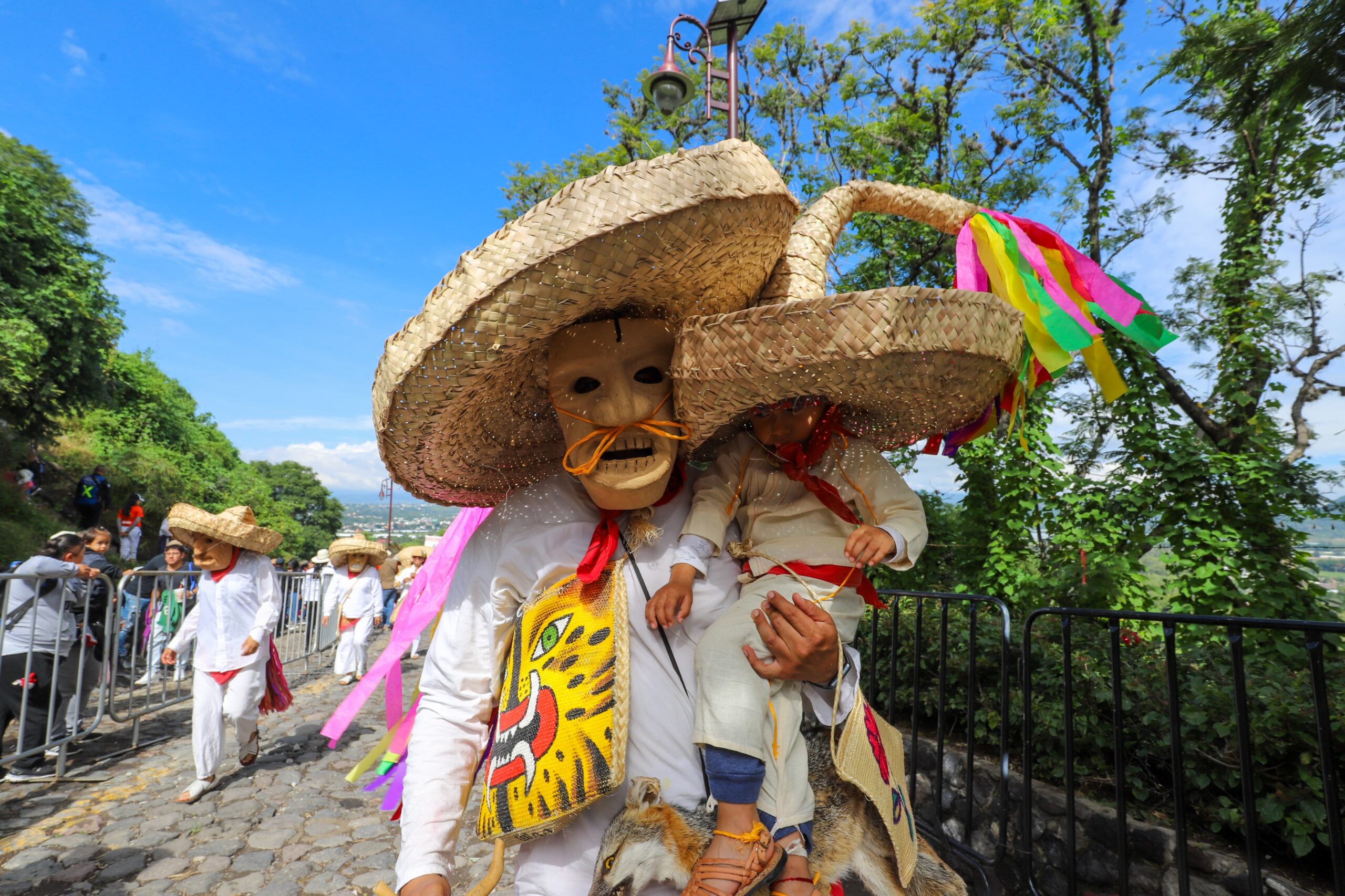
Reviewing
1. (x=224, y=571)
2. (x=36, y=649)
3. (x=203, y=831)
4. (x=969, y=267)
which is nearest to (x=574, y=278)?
(x=969, y=267)

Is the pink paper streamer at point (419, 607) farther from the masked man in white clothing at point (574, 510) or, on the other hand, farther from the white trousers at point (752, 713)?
the white trousers at point (752, 713)

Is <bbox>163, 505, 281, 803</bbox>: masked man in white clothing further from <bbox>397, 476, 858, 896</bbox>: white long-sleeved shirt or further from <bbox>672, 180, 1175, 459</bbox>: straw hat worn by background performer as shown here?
<bbox>672, 180, 1175, 459</bbox>: straw hat worn by background performer

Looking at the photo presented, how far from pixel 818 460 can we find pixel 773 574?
0.98ft

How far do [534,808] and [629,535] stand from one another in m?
0.58

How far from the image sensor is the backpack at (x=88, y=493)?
15984mm

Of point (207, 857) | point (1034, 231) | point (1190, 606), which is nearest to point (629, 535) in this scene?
point (1034, 231)

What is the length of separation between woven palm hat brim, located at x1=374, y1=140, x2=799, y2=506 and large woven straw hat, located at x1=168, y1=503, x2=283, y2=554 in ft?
15.7

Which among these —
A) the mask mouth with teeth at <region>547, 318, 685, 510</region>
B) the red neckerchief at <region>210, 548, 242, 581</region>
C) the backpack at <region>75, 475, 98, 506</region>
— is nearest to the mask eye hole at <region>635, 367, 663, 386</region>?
the mask mouth with teeth at <region>547, 318, 685, 510</region>

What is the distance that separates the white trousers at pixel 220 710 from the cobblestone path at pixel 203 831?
0.94 feet

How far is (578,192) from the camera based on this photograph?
43.5 inches

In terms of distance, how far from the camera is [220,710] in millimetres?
5211

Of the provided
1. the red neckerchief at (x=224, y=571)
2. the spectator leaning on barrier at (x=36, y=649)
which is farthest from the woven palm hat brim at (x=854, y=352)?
the spectator leaning on barrier at (x=36, y=649)

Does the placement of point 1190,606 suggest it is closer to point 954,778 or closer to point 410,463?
point 954,778

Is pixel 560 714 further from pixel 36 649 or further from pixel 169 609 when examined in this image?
pixel 169 609
